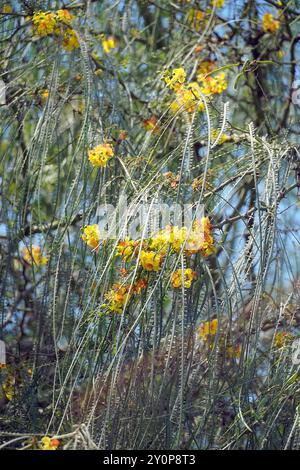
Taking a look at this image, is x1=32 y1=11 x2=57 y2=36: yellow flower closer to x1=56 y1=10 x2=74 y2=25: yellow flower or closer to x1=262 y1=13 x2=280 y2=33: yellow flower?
x1=56 y1=10 x2=74 y2=25: yellow flower

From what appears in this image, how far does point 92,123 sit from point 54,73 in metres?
0.13

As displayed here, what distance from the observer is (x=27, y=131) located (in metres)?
2.58

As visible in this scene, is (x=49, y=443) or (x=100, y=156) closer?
(x=49, y=443)

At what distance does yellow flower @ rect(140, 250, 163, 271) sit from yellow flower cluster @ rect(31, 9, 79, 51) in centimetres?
65

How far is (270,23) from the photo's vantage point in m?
2.59

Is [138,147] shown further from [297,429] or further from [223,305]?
[297,429]

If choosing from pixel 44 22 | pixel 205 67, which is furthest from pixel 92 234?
pixel 205 67

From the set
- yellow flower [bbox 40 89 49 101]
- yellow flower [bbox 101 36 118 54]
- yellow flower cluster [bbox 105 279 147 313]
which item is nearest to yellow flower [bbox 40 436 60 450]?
yellow flower cluster [bbox 105 279 147 313]

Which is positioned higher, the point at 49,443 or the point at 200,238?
the point at 200,238

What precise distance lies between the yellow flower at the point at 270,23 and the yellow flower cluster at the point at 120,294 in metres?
1.20

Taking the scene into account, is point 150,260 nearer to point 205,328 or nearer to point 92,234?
point 92,234

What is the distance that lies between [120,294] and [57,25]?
2.33 ft
